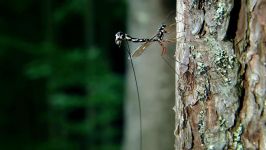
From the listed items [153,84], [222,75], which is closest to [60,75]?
[153,84]

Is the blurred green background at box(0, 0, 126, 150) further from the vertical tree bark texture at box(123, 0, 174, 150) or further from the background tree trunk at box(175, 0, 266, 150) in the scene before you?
the background tree trunk at box(175, 0, 266, 150)

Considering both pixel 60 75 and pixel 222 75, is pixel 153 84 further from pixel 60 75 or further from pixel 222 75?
pixel 60 75

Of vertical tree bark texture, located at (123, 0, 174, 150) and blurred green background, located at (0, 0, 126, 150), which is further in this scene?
blurred green background, located at (0, 0, 126, 150)

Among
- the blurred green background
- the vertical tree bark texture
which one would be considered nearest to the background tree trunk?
the vertical tree bark texture

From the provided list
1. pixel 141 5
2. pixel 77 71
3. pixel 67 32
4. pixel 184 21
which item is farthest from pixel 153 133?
pixel 67 32

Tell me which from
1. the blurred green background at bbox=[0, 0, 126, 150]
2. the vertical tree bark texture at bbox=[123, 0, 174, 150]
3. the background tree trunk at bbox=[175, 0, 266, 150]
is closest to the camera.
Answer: the background tree trunk at bbox=[175, 0, 266, 150]

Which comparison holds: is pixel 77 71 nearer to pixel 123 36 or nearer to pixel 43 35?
pixel 43 35

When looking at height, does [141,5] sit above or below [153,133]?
above
